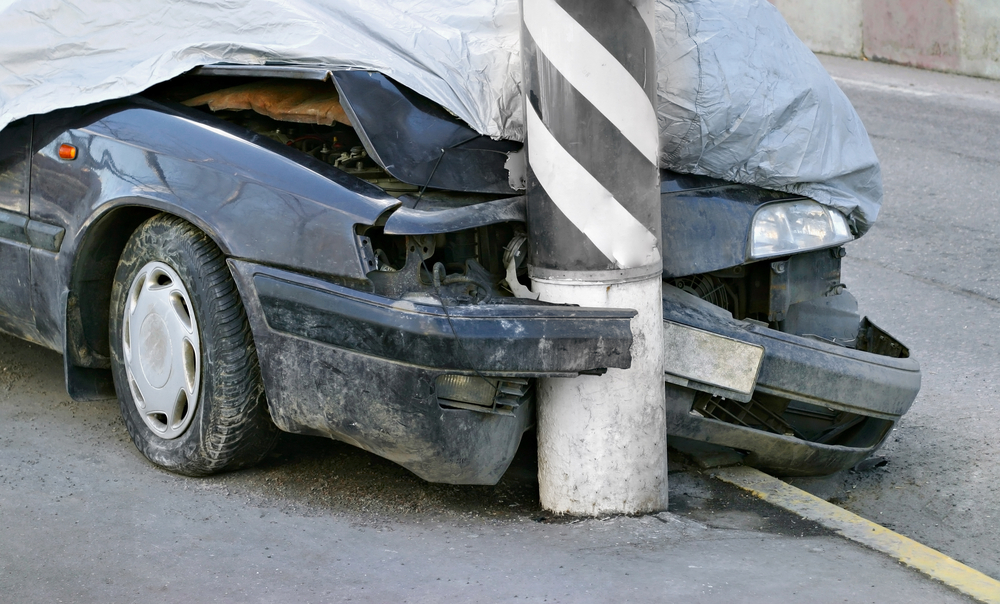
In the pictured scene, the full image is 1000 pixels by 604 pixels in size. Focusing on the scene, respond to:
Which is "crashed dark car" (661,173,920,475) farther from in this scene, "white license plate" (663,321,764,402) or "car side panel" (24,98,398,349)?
"car side panel" (24,98,398,349)

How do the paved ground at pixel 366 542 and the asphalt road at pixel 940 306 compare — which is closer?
the paved ground at pixel 366 542

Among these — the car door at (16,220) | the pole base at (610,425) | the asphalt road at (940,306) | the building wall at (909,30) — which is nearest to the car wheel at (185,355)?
the car door at (16,220)

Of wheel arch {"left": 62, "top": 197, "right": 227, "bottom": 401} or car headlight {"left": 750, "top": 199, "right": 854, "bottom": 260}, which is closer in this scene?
car headlight {"left": 750, "top": 199, "right": 854, "bottom": 260}

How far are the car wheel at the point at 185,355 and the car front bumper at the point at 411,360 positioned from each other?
0.45ft

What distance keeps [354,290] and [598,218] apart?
2.39 ft

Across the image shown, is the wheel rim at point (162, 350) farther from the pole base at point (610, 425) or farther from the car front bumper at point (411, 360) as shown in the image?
the pole base at point (610, 425)

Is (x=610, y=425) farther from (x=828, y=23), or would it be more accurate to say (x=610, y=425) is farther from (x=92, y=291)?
(x=828, y=23)

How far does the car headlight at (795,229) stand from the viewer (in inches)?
135

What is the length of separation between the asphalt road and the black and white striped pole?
1078mm

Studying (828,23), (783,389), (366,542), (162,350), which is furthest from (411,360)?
(828,23)

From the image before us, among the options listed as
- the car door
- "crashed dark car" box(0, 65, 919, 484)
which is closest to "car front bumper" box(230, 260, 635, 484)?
"crashed dark car" box(0, 65, 919, 484)

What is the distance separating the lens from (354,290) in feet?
9.83

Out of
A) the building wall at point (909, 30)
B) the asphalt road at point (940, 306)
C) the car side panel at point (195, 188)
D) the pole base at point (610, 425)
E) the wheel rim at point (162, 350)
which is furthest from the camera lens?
the building wall at point (909, 30)

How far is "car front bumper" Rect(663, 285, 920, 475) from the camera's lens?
3.33 m
